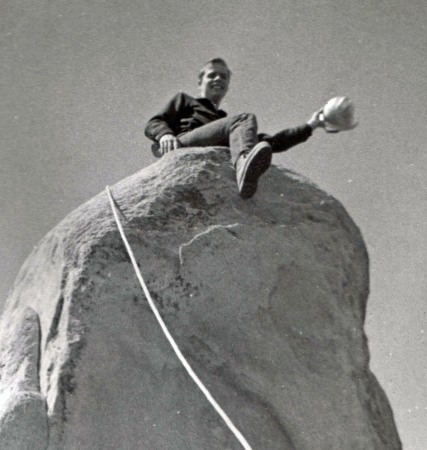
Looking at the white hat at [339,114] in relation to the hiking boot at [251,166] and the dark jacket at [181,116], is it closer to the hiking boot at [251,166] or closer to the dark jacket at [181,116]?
the dark jacket at [181,116]

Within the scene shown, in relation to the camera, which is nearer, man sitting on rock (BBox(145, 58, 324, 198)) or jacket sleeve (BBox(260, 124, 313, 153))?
man sitting on rock (BBox(145, 58, 324, 198))

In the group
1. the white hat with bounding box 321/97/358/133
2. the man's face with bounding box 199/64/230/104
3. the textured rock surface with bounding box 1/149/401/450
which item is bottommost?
the textured rock surface with bounding box 1/149/401/450

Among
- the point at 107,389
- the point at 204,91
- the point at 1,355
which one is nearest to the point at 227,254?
the point at 107,389

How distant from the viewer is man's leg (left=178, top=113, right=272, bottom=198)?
409 cm

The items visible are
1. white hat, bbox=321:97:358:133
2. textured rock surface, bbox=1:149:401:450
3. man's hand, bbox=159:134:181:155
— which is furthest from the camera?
man's hand, bbox=159:134:181:155

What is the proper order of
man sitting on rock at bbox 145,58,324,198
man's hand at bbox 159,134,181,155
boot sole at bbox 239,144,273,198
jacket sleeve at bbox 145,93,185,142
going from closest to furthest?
boot sole at bbox 239,144,273,198, man sitting on rock at bbox 145,58,324,198, man's hand at bbox 159,134,181,155, jacket sleeve at bbox 145,93,185,142

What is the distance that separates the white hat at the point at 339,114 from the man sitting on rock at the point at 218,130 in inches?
2.9

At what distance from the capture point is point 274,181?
4.60 m

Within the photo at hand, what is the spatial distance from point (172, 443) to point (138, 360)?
0.44 m

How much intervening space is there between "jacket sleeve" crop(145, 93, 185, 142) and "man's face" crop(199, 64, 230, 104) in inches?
10.1

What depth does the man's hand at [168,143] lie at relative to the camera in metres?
4.80

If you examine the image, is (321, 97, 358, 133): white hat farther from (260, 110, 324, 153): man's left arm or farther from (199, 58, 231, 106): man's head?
(199, 58, 231, 106): man's head

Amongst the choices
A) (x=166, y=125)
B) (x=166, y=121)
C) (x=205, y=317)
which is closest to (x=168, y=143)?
(x=166, y=125)

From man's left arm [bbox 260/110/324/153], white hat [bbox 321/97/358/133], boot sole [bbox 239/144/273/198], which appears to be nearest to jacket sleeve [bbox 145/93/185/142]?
man's left arm [bbox 260/110/324/153]
